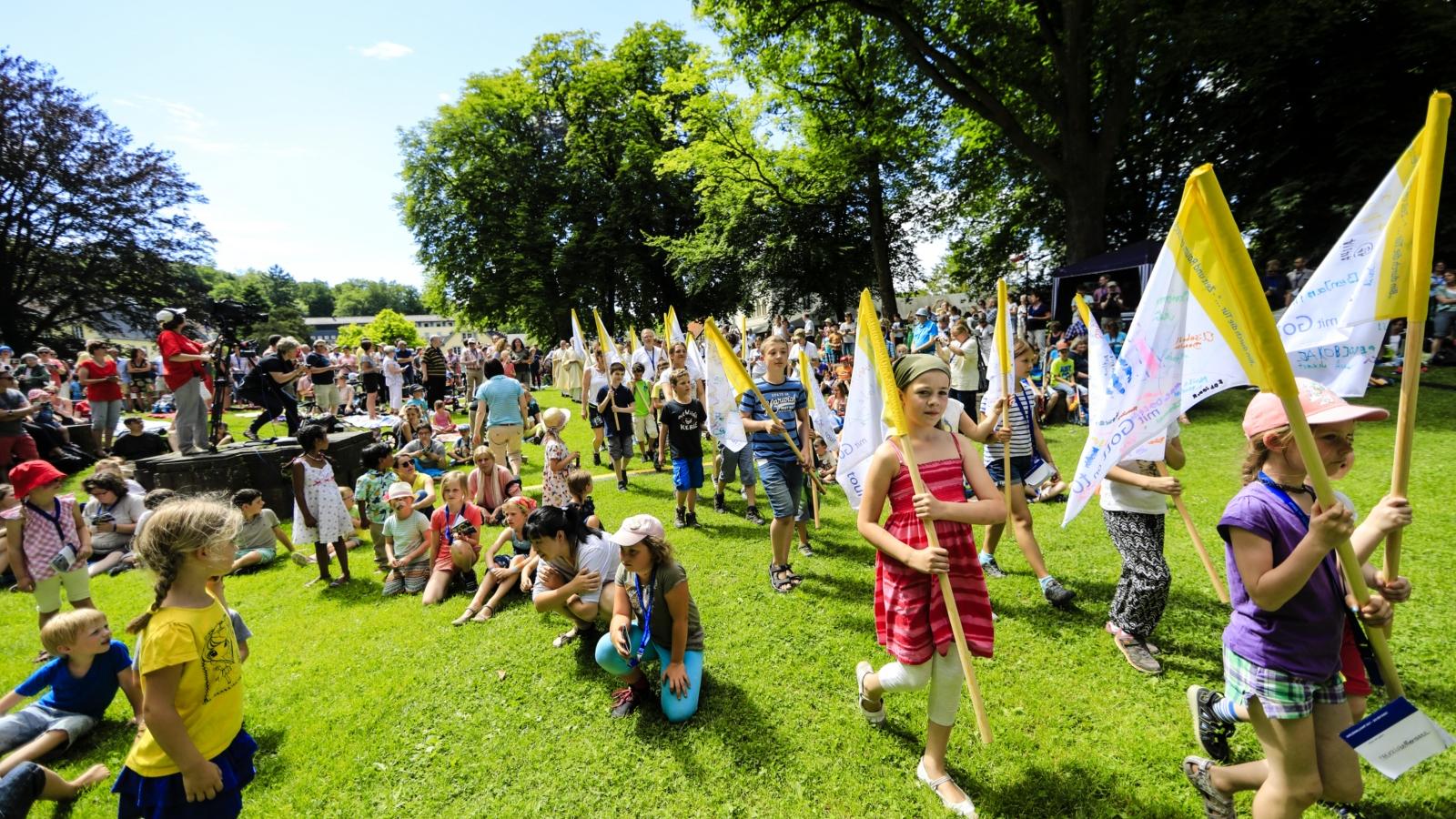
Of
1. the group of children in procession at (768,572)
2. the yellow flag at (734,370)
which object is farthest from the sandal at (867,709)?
the yellow flag at (734,370)

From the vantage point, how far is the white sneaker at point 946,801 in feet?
9.63

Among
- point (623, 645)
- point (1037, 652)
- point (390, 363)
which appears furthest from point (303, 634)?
point (390, 363)

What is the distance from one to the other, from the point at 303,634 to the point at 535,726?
3243 mm

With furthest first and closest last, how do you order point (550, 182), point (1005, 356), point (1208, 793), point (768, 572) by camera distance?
point (550, 182), point (768, 572), point (1005, 356), point (1208, 793)

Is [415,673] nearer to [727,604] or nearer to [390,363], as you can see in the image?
[727,604]

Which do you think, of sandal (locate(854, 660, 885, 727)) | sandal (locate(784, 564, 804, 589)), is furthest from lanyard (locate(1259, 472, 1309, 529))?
sandal (locate(784, 564, 804, 589))

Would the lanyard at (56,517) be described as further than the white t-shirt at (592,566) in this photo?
Yes

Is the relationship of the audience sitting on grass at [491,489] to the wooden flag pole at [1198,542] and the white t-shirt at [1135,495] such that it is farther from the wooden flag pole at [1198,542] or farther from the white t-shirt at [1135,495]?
the wooden flag pole at [1198,542]

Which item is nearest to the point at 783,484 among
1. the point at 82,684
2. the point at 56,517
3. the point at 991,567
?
the point at 991,567

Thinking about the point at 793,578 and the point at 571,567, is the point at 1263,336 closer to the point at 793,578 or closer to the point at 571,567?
the point at 571,567

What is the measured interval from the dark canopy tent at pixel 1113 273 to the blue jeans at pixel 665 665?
51.5ft

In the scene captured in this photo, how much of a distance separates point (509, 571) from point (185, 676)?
3687 mm

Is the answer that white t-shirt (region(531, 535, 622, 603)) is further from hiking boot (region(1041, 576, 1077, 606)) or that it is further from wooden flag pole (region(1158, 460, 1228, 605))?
wooden flag pole (region(1158, 460, 1228, 605))

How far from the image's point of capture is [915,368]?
296 centimetres
